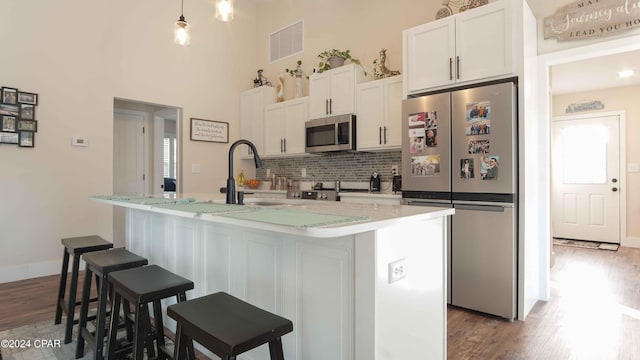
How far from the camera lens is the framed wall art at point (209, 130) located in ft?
16.7

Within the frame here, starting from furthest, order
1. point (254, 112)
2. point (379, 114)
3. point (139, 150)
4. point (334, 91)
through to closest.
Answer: point (254, 112), point (139, 150), point (334, 91), point (379, 114)

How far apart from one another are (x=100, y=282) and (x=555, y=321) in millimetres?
3126

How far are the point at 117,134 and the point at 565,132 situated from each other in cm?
738

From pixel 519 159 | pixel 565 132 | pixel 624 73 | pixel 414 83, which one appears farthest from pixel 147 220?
pixel 565 132

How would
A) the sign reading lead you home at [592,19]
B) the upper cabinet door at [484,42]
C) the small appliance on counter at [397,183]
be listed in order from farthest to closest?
the small appliance on counter at [397,183], the upper cabinet door at [484,42], the sign reading lead you home at [592,19]

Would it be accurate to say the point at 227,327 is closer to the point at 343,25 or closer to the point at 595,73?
the point at 343,25

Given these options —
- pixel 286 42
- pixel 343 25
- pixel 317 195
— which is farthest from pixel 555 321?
pixel 286 42

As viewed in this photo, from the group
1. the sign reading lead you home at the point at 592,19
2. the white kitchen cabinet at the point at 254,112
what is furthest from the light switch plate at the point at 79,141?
the sign reading lead you home at the point at 592,19

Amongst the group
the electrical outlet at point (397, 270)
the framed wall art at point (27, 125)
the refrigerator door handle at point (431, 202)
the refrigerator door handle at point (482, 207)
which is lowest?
the electrical outlet at point (397, 270)

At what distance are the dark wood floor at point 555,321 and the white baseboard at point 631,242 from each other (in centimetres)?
207

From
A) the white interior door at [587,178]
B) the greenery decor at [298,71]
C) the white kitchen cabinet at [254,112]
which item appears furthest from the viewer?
the white interior door at [587,178]

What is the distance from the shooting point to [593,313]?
2.82m

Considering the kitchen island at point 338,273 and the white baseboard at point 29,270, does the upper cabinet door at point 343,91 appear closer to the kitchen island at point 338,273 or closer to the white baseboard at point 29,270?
the kitchen island at point 338,273

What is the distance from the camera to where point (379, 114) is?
390cm
